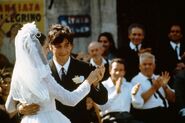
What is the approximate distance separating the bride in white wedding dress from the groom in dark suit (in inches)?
18.7

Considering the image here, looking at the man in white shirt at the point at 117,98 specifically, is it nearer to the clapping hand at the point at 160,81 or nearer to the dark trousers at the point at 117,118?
the dark trousers at the point at 117,118

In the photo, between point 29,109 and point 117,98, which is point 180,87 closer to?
point 117,98

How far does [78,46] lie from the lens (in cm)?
1047

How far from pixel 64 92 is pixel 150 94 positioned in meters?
3.12

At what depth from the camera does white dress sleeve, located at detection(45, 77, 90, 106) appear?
5211 mm

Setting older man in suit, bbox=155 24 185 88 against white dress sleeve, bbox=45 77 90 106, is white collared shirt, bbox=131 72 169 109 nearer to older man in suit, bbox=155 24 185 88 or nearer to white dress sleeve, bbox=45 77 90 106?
older man in suit, bbox=155 24 185 88

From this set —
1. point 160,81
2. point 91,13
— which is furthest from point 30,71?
point 91,13

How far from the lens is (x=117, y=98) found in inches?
315

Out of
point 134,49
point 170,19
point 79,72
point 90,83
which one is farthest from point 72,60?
point 170,19

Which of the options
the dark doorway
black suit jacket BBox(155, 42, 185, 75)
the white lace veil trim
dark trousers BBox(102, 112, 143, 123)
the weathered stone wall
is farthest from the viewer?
the dark doorway

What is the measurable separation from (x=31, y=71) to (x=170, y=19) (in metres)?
6.44

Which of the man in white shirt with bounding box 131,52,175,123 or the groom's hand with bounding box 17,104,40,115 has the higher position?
the groom's hand with bounding box 17,104,40,115

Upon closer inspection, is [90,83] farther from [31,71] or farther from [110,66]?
[110,66]

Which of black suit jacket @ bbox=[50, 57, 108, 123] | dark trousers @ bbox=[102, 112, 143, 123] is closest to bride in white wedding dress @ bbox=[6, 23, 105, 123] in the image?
black suit jacket @ bbox=[50, 57, 108, 123]
